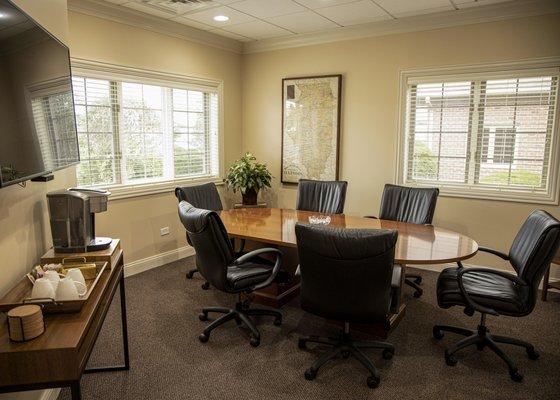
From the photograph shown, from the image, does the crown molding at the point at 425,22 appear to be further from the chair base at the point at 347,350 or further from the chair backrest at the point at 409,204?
the chair base at the point at 347,350

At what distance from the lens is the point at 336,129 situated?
16.2 ft

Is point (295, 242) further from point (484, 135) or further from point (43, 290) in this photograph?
point (484, 135)

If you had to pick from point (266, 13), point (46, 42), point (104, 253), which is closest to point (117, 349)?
point (104, 253)

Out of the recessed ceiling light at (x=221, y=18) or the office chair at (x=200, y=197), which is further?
the recessed ceiling light at (x=221, y=18)

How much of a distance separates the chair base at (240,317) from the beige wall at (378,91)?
2181mm

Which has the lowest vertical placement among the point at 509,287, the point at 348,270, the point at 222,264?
the point at 509,287

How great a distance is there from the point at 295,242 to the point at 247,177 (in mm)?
2158

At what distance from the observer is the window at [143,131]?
3918 millimetres

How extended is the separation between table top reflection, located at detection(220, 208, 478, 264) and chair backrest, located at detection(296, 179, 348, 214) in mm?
240

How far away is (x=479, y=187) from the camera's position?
13.9ft

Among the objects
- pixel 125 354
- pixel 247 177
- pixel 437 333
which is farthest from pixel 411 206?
pixel 125 354

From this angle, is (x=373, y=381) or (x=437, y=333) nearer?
(x=373, y=381)

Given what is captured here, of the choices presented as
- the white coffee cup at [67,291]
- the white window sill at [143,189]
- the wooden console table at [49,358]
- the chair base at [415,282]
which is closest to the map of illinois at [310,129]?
the white window sill at [143,189]

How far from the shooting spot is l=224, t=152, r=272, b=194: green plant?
499 centimetres
